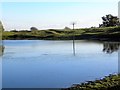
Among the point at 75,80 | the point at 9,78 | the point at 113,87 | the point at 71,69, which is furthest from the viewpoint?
the point at 71,69

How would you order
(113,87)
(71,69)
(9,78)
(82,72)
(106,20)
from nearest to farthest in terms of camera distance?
(113,87) < (9,78) < (82,72) < (71,69) < (106,20)

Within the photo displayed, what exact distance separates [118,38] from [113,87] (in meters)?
70.2

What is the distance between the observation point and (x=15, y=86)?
1959cm

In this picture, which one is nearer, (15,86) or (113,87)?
(113,87)

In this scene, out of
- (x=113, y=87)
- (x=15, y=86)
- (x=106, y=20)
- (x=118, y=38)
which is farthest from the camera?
(x=106, y=20)

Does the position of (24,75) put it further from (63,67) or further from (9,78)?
(63,67)

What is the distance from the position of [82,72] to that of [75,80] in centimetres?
381

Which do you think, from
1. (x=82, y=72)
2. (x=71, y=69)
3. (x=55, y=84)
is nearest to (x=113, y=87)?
(x=55, y=84)

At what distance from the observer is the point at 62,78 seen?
72.4 ft

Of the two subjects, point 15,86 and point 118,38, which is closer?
point 15,86

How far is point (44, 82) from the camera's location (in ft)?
67.4

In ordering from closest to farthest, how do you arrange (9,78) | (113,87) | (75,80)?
(113,87), (75,80), (9,78)

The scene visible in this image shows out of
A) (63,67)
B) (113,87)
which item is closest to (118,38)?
(63,67)

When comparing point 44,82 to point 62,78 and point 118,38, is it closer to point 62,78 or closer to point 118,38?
point 62,78
